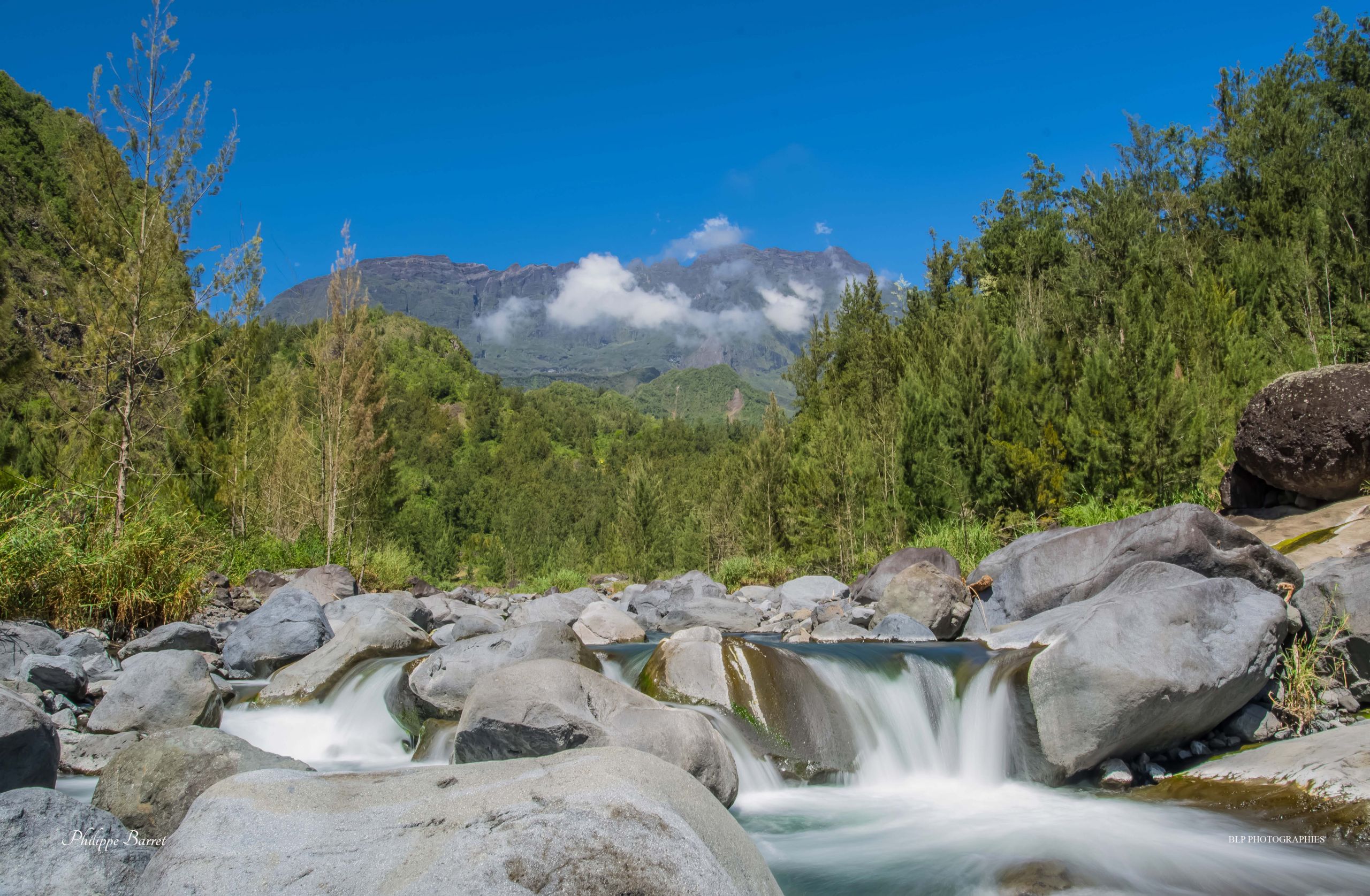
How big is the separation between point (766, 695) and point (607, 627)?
4902 mm

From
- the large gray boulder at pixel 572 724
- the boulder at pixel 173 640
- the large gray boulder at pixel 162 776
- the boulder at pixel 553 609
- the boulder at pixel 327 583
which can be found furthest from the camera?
the boulder at pixel 327 583

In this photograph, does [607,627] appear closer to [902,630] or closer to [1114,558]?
[902,630]

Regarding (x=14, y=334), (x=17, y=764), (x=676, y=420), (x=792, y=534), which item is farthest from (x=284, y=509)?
→ (x=676, y=420)

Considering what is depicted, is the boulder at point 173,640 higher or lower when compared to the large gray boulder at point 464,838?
higher

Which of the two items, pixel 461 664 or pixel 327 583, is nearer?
pixel 461 664

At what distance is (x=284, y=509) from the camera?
19.1 m

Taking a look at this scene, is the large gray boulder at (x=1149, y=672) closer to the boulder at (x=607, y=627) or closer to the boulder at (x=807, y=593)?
the boulder at (x=607, y=627)

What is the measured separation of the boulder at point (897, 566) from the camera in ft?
43.3

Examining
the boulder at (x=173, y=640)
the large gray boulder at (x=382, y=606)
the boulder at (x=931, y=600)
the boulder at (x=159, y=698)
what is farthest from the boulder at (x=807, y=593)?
the boulder at (x=159, y=698)

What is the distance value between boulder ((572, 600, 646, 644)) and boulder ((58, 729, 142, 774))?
6.07 m

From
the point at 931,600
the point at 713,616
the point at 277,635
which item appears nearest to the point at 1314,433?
the point at 931,600

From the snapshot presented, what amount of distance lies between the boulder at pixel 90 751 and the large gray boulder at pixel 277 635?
338 centimetres

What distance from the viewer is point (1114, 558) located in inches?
342

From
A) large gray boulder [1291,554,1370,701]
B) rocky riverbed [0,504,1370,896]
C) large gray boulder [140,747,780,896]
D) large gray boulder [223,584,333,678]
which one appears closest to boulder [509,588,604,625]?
large gray boulder [223,584,333,678]
